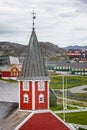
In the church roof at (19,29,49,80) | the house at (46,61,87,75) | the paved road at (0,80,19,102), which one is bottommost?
the house at (46,61,87,75)

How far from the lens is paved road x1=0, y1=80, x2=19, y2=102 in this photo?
45.1m

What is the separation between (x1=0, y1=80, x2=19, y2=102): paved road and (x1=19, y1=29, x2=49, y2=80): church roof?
475 inches

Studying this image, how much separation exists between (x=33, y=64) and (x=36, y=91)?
1.88m

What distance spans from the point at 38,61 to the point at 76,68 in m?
115

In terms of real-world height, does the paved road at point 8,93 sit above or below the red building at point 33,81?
below

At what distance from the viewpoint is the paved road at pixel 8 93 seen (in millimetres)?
45116

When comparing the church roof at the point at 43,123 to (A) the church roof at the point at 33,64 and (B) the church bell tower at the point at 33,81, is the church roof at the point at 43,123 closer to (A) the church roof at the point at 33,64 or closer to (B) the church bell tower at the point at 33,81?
(B) the church bell tower at the point at 33,81

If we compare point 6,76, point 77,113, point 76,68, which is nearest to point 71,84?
point 6,76

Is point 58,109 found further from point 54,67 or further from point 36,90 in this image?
point 54,67

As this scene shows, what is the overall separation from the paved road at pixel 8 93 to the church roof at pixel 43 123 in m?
12.0

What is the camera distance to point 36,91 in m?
32.6

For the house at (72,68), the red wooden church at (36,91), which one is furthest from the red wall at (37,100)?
the house at (72,68)

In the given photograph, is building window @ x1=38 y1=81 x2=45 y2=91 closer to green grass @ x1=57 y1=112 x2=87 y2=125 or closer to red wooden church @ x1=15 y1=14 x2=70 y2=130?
red wooden church @ x1=15 y1=14 x2=70 y2=130

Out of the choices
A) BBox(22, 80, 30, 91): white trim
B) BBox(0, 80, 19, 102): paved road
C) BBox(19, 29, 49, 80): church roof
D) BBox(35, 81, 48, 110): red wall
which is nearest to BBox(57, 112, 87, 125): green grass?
BBox(0, 80, 19, 102): paved road
